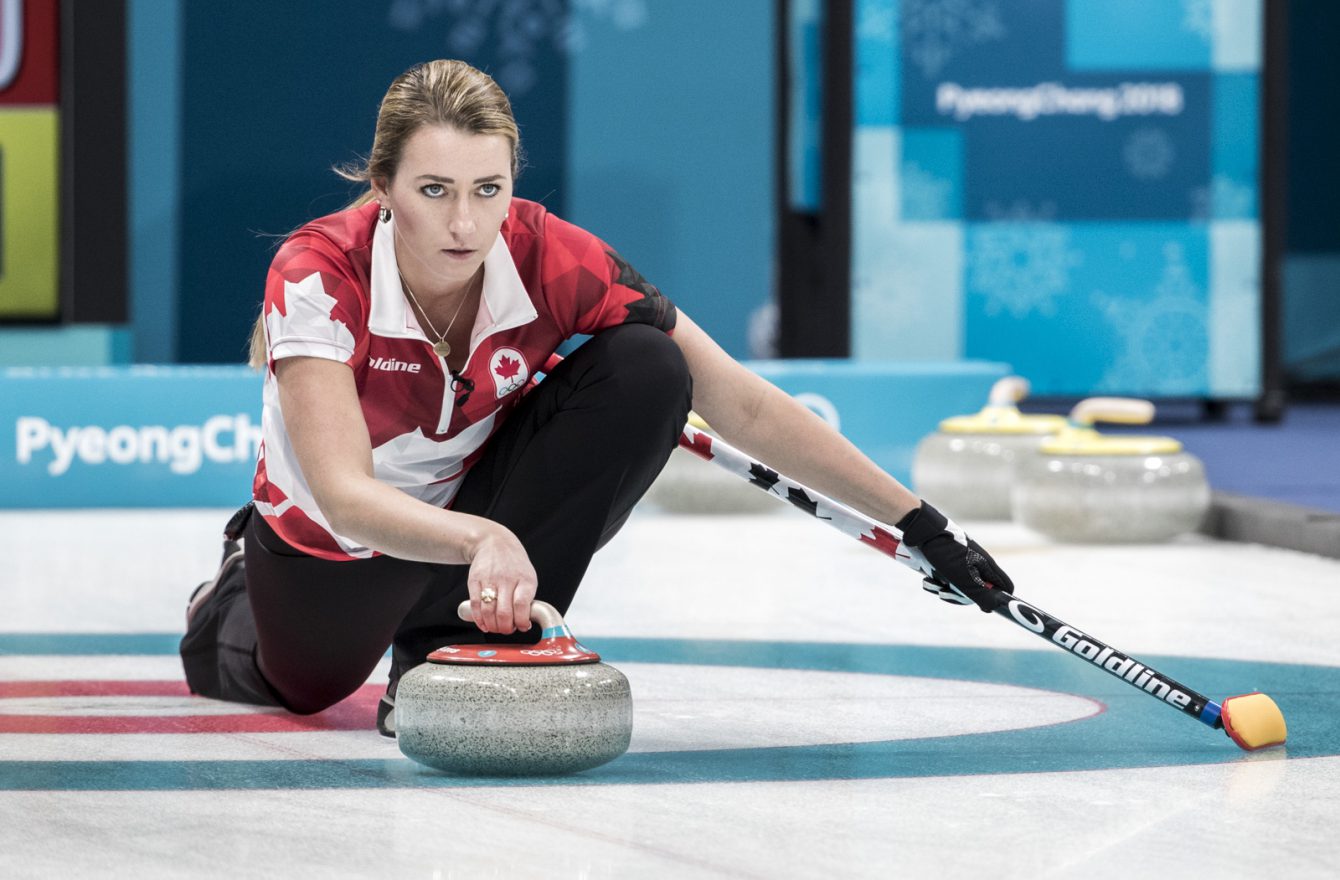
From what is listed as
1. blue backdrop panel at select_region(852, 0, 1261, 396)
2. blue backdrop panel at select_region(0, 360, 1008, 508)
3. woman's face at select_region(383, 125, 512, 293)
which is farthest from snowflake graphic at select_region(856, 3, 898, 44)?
woman's face at select_region(383, 125, 512, 293)

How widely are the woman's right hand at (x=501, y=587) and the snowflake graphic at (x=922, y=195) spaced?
652 cm

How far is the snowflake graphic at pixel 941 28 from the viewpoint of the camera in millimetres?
8414

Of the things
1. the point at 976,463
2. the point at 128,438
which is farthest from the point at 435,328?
the point at 128,438

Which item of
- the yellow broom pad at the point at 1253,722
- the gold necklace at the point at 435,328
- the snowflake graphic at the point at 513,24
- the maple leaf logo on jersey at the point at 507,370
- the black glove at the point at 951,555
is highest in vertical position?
the snowflake graphic at the point at 513,24

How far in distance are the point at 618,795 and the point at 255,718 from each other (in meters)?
0.80

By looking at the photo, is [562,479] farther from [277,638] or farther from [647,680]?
[647,680]

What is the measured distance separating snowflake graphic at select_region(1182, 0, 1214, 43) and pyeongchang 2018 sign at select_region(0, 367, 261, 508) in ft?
14.5

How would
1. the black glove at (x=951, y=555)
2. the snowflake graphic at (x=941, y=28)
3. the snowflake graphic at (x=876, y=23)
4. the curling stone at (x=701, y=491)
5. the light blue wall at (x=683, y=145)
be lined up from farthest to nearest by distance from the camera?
the light blue wall at (x=683, y=145) → the snowflake graphic at (x=941, y=28) → the snowflake graphic at (x=876, y=23) → the curling stone at (x=701, y=491) → the black glove at (x=951, y=555)

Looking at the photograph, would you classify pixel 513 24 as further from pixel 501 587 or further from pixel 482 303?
pixel 501 587

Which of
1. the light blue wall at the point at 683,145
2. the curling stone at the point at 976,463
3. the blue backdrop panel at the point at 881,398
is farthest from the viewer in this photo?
the light blue wall at the point at 683,145

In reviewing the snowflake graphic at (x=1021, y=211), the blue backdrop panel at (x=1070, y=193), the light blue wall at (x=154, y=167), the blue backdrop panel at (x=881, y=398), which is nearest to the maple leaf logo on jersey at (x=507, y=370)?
the blue backdrop panel at (x=881, y=398)

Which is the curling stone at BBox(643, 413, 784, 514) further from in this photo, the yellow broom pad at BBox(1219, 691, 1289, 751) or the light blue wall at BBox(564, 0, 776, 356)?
the light blue wall at BBox(564, 0, 776, 356)

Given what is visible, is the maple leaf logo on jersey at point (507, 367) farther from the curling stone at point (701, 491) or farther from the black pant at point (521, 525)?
the curling stone at point (701, 491)

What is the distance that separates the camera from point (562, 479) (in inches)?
99.8
